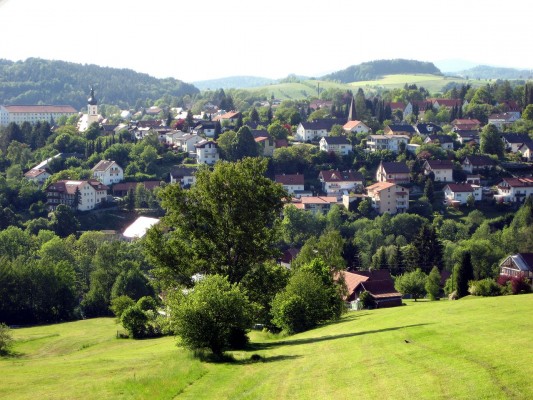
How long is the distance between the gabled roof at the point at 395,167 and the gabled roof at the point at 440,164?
8.55ft

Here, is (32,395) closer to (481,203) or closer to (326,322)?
(326,322)

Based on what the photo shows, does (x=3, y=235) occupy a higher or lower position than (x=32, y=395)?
lower

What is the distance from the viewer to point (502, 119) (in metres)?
102

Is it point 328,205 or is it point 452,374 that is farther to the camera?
point 328,205

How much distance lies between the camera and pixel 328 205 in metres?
73.9

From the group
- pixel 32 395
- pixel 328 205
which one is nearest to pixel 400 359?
pixel 32 395

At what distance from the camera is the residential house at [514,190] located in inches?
2886

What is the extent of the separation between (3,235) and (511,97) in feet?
267

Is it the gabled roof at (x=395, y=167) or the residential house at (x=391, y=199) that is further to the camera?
the gabled roof at (x=395, y=167)

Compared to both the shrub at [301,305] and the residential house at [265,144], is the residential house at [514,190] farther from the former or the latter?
the shrub at [301,305]

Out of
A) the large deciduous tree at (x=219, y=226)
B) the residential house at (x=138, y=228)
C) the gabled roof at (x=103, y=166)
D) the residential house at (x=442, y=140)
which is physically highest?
the large deciduous tree at (x=219, y=226)

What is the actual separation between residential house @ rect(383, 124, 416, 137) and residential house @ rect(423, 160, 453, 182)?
12.7m

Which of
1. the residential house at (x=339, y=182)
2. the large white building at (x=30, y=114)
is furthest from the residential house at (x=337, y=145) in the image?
the large white building at (x=30, y=114)

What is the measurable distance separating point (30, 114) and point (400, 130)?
6748 centimetres
